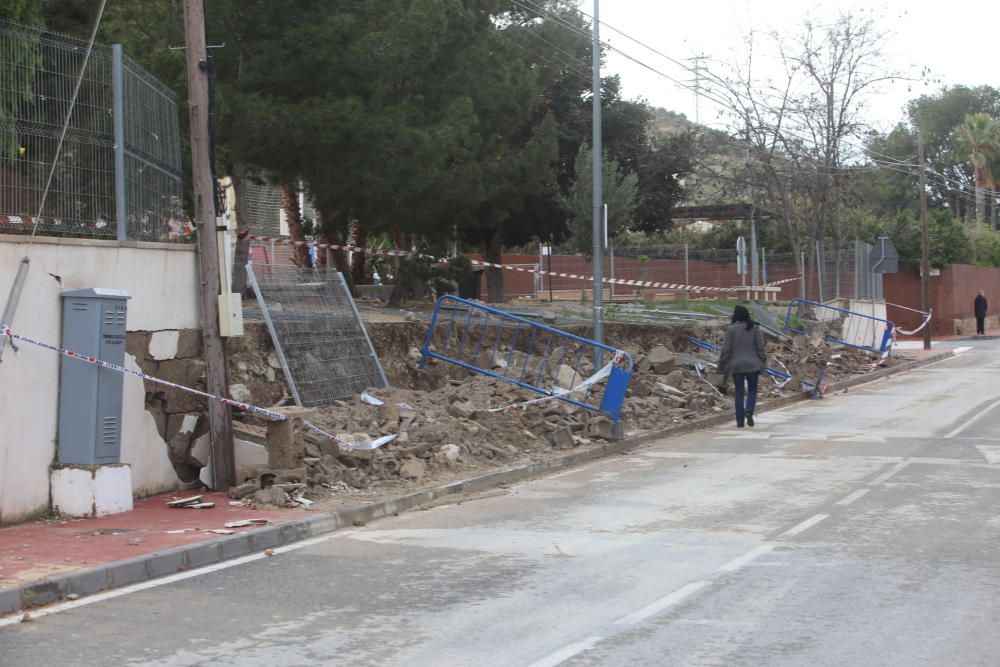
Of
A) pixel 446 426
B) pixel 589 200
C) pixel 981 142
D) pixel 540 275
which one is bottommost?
pixel 446 426

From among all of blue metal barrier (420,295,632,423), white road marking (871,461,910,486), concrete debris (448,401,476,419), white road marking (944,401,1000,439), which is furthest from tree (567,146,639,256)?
white road marking (871,461,910,486)

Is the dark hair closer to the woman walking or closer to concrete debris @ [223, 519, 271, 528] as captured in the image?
the woman walking

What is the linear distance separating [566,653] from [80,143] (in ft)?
24.9

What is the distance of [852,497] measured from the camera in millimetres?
11688

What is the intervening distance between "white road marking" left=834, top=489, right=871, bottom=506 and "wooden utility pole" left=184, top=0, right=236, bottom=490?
6.00 metres

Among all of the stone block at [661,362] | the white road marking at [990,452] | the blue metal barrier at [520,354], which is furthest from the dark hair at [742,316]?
the white road marking at [990,452]

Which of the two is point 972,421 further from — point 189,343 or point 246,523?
point 246,523

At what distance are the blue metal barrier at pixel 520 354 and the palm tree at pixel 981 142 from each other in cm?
5672

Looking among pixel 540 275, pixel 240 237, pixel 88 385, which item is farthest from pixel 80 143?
pixel 540 275

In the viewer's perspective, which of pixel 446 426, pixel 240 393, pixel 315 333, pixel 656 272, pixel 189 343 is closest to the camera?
pixel 189 343

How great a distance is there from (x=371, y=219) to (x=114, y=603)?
1459cm

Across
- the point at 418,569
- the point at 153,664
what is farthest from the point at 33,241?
the point at 153,664

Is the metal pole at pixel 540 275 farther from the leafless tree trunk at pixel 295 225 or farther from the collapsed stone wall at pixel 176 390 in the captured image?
the collapsed stone wall at pixel 176 390

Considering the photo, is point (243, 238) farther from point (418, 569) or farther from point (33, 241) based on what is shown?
point (418, 569)
